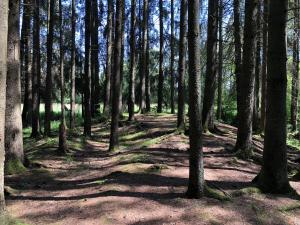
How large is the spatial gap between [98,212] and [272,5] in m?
5.61

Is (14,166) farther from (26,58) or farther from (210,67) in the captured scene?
(26,58)

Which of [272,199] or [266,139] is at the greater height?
[266,139]

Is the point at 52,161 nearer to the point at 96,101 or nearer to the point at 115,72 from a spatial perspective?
the point at 115,72

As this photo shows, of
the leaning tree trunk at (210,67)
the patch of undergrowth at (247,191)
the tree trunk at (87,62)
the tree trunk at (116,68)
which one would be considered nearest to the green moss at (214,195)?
the patch of undergrowth at (247,191)

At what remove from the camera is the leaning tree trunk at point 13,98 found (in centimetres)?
1059

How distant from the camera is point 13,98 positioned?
10648mm

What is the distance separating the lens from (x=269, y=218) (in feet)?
23.5

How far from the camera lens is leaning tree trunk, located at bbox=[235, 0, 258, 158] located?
12.1 meters

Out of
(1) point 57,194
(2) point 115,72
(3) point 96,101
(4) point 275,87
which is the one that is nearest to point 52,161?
(2) point 115,72

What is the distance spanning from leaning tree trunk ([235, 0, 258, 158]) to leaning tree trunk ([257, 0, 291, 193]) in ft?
11.6

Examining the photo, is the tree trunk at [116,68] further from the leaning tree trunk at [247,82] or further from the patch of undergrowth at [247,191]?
the patch of undergrowth at [247,191]

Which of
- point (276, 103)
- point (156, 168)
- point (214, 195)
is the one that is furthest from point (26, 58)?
point (214, 195)

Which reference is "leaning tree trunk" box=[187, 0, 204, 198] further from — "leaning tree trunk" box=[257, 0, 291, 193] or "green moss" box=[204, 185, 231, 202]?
"leaning tree trunk" box=[257, 0, 291, 193]

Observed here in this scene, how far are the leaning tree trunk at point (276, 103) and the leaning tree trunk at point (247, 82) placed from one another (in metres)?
3.54
